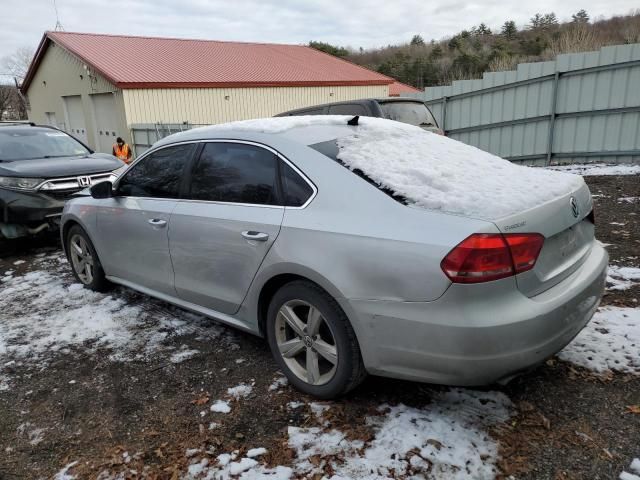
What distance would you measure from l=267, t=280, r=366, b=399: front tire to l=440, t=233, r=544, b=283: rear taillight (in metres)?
0.68

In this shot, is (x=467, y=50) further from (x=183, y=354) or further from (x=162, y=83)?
(x=183, y=354)

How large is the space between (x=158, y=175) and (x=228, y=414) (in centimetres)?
199

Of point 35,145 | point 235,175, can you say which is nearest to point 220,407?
point 235,175

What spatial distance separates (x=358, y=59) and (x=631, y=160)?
63981 mm

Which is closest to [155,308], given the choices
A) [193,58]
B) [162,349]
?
[162,349]

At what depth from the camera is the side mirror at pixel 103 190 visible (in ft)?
14.0

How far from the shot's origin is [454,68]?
53.9 meters

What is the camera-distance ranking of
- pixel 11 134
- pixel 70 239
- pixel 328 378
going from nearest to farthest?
pixel 328 378
pixel 70 239
pixel 11 134

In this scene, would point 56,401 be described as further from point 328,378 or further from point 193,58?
point 193,58

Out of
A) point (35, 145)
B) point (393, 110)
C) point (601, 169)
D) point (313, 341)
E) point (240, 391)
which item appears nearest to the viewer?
point (313, 341)

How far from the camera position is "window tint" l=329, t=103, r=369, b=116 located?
26.8 feet

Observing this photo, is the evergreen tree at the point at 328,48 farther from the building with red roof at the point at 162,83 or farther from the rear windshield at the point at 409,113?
the rear windshield at the point at 409,113

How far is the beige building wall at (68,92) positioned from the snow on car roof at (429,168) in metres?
17.4

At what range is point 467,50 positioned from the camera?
190 feet
